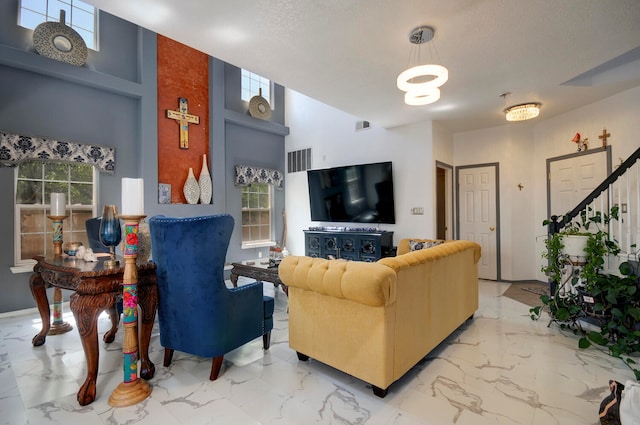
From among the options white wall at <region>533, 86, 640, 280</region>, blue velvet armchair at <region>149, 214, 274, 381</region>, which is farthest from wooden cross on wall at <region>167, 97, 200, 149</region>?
white wall at <region>533, 86, 640, 280</region>

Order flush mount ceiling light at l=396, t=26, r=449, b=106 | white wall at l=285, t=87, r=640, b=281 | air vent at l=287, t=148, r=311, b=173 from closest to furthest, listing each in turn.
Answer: flush mount ceiling light at l=396, t=26, r=449, b=106
white wall at l=285, t=87, r=640, b=281
air vent at l=287, t=148, r=311, b=173

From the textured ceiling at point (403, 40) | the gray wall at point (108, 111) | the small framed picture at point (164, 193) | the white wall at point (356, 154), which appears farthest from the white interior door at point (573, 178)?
the small framed picture at point (164, 193)

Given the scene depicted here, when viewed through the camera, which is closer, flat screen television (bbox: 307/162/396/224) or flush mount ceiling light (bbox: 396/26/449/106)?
flush mount ceiling light (bbox: 396/26/449/106)

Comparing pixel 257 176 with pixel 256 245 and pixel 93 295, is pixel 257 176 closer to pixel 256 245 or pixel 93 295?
pixel 256 245

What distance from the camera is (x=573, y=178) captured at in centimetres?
447

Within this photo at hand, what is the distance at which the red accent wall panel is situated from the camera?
188 inches

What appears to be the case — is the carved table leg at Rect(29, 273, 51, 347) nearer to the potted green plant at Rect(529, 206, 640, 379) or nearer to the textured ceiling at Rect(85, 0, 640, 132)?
the textured ceiling at Rect(85, 0, 640, 132)

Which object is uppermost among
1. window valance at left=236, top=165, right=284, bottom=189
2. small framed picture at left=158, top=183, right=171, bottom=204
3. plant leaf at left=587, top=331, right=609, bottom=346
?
window valance at left=236, top=165, right=284, bottom=189

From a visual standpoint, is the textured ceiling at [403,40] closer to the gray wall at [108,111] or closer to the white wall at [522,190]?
the white wall at [522,190]

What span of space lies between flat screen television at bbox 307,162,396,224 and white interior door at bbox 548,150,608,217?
100 inches

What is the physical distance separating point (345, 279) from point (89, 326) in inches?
64.0

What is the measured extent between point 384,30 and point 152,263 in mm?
2561

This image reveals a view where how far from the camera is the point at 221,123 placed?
17.9 feet

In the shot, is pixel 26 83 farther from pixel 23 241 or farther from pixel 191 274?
pixel 191 274
